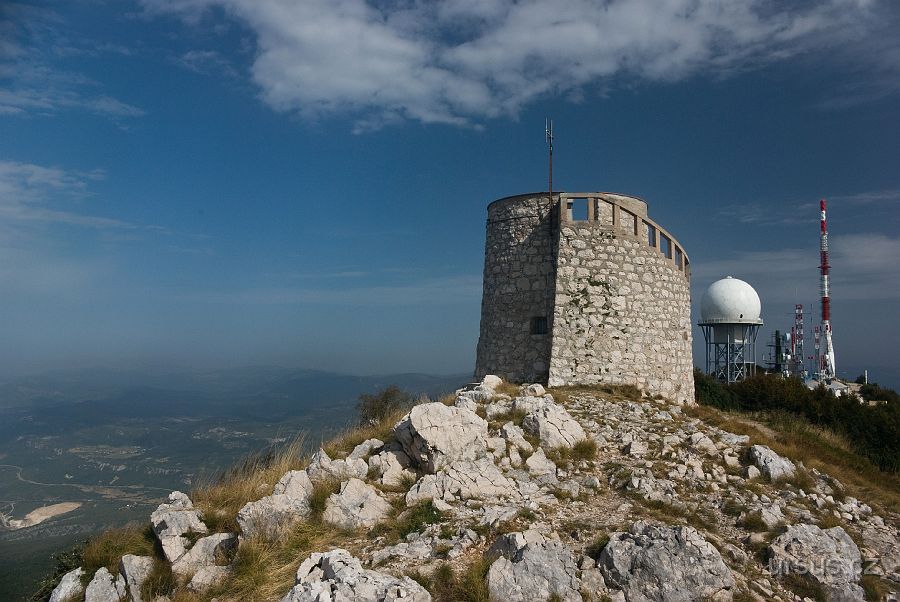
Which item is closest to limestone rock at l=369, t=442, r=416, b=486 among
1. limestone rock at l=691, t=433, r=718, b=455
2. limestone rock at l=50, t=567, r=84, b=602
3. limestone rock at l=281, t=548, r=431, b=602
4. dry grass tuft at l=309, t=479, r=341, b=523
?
dry grass tuft at l=309, t=479, r=341, b=523

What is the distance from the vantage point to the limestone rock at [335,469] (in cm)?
994

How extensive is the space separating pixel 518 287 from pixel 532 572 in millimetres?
11525

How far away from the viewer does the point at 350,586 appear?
6027mm

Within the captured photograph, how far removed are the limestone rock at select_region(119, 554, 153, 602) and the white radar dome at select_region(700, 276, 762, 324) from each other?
43035 millimetres

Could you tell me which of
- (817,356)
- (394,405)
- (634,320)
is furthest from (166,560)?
(817,356)

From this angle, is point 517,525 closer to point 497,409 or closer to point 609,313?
point 497,409

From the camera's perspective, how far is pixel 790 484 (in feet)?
34.1

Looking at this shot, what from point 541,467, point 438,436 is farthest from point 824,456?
point 438,436

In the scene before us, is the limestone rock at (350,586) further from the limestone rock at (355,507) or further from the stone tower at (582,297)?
the stone tower at (582,297)

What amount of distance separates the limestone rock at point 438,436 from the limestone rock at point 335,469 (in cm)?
102

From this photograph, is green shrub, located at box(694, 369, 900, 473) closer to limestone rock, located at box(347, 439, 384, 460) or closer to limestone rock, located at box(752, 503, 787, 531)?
limestone rock, located at box(752, 503, 787, 531)

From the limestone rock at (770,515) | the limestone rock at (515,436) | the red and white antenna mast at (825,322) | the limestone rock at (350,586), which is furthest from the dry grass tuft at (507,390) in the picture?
the red and white antenna mast at (825,322)

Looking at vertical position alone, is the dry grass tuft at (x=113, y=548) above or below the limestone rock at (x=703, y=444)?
below

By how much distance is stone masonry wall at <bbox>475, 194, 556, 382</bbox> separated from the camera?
1694cm
